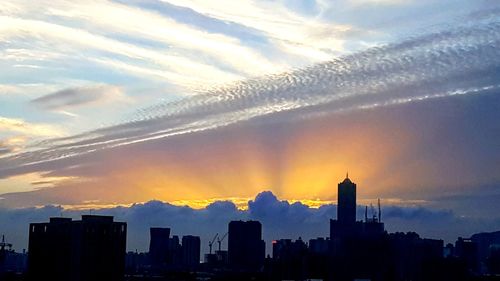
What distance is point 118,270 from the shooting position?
154m

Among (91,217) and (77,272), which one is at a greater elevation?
(91,217)

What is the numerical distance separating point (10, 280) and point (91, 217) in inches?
2160

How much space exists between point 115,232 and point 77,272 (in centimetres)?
1027

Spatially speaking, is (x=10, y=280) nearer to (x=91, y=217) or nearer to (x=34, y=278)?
(x=34, y=278)

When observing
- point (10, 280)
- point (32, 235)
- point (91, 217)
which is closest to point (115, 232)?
point (91, 217)

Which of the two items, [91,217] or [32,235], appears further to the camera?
[32,235]

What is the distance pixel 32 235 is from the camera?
174500 mm

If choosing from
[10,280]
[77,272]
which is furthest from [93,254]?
[10,280]

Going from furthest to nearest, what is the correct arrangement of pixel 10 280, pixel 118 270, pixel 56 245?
pixel 10 280, pixel 56 245, pixel 118 270

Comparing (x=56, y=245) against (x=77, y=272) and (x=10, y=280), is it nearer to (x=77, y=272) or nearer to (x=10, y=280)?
(x=77, y=272)

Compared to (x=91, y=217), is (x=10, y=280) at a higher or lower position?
lower

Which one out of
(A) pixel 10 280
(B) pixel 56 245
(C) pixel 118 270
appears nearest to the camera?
(C) pixel 118 270

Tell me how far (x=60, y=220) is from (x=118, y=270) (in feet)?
73.0

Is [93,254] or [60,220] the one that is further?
[60,220]
